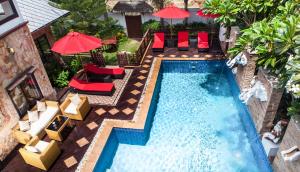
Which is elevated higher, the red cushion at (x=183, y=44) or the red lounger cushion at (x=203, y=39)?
the red lounger cushion at (x=203, y=39)

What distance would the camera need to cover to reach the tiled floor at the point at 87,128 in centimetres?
901

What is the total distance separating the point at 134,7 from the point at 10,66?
1343 centimetres

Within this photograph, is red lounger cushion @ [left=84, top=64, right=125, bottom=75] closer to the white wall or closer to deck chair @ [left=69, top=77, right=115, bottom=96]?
deck chair @ [left=69, top=77, right=115, bottom=96]

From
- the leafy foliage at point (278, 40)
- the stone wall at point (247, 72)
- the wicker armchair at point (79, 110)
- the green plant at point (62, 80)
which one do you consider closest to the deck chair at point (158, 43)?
the stone wall at point (247, 72)

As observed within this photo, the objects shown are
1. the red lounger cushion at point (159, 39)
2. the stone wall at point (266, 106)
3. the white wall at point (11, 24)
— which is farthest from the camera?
the red lounger cushion at point (159, 39)

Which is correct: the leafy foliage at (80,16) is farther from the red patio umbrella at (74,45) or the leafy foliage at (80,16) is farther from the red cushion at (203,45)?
the red cushion at (203,45)

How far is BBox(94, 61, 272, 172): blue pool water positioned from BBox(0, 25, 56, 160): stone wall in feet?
13.8

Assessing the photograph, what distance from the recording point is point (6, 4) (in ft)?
31.1

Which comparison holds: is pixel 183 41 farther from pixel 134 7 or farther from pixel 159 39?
pixel 134 7

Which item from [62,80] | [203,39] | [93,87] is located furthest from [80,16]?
[203,39]

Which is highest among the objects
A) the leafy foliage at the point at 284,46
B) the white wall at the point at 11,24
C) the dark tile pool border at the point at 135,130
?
the white wall at the point at 11,24

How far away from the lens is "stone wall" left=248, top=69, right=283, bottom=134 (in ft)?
26.1

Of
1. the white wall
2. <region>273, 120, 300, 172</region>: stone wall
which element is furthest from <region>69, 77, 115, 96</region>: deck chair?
<region>273, 120, 300, 172</region>: stone wall

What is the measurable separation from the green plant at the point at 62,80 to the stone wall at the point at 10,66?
9.54 feet
